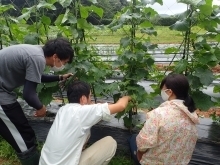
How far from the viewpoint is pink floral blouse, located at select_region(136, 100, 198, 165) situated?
218cm

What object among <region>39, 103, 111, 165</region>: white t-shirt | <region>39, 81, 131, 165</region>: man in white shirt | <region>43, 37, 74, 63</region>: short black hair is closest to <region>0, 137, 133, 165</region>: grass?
<region>39, 81, 131, 165</region>: man in white shirt

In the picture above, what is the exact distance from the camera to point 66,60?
2.53 metres

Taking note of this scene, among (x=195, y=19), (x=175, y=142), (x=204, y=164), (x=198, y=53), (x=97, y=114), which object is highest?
(x=195, y=19)

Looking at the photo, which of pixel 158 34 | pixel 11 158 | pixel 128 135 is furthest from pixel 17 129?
pixel 158 34

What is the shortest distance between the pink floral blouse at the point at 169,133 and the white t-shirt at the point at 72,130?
0.35 m

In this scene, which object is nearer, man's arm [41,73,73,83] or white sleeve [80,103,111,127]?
white sleeve [80,103,111,127]

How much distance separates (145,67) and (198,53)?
60cm

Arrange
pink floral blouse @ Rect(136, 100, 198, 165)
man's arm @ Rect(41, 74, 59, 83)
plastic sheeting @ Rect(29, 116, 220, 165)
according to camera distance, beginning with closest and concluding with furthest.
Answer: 1. pink floral blouse @ Rect(136, 100, 198, 165)
2. plastic sheeting @ Rect(29, 116, 220, 165)
3. man's arm @ Rect(41, 74, 59, 83)

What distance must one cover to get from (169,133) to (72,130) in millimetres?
749

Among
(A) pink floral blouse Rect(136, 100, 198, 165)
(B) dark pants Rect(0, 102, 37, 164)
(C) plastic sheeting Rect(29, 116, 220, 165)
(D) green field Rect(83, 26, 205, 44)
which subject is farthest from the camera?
(D) green field Rect(83, 26, 205, 44)

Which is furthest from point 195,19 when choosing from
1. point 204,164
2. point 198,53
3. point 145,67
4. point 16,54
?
point 16,54

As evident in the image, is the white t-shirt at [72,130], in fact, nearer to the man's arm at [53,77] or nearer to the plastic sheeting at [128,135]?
the man's arm at [53,77]

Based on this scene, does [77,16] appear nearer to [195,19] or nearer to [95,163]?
[195,19]

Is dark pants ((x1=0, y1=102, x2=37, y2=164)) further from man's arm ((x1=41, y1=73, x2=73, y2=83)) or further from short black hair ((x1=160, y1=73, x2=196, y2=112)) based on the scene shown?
short black hair ((x1=160, y1=73, x2=196, y2=112))
